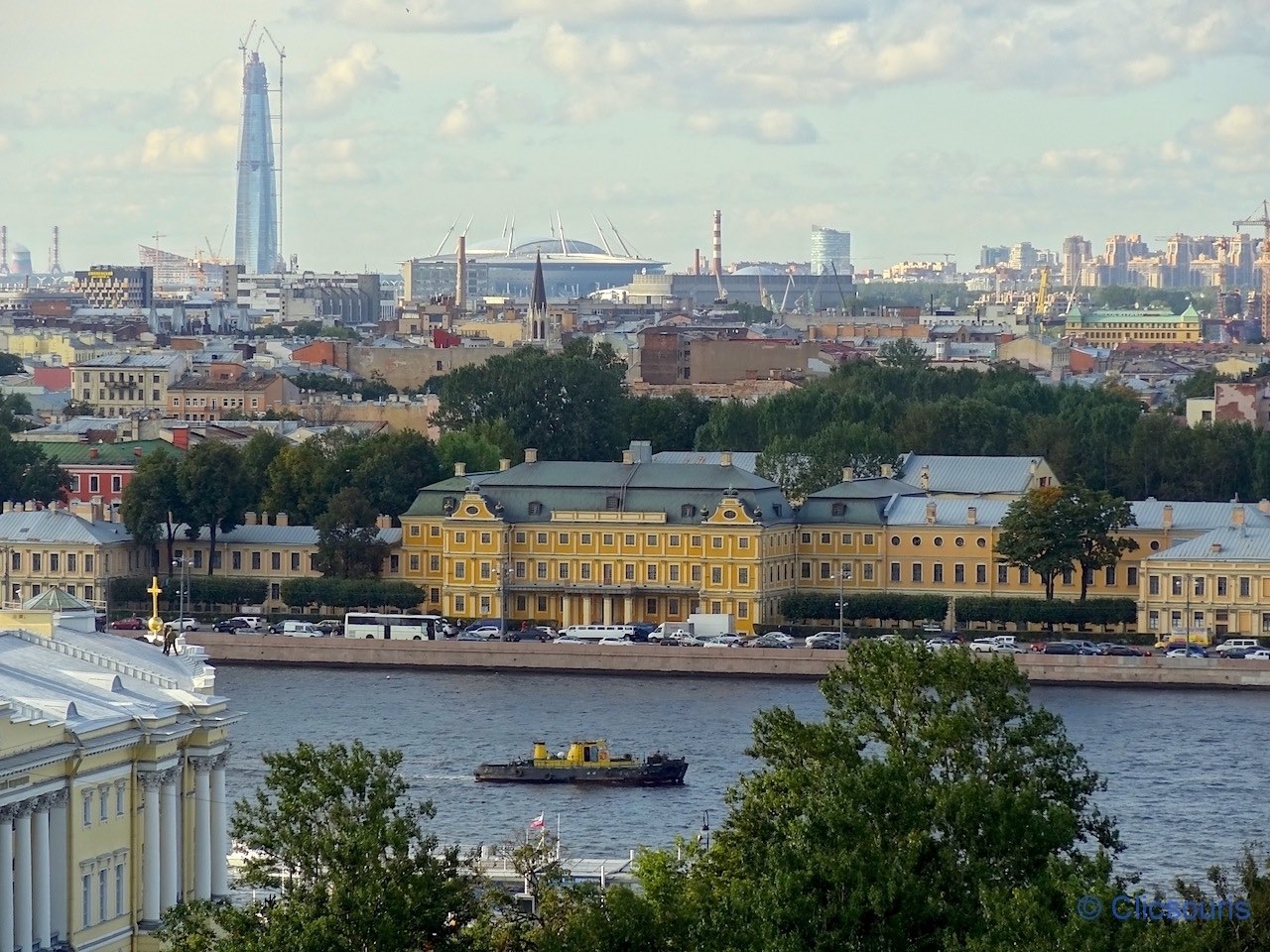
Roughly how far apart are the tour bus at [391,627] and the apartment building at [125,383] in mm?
32472

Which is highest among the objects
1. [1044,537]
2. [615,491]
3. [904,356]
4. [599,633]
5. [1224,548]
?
[904,356]

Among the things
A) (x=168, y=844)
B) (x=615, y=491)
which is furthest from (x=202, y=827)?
(x=615, y=491)

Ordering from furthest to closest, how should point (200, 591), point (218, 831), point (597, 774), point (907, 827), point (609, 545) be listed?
1. point (200, 591)
2. point (609, 545)
3. point (597, 774)
4. point (218, 831)
5. point (907, 827)

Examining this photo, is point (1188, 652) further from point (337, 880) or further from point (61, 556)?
point (337, 880)

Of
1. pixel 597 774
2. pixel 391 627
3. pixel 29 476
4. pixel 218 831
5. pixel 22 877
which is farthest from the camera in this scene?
pixel 29 476

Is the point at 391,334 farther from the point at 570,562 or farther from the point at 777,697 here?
the point at 777,697

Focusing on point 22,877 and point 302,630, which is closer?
point 22,877

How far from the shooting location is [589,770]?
39688 millimetres

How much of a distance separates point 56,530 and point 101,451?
8187 millimetres

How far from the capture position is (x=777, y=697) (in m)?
47.3

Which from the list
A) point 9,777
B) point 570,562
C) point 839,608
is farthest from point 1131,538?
point 9,777

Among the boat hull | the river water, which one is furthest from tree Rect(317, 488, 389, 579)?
the boat hull

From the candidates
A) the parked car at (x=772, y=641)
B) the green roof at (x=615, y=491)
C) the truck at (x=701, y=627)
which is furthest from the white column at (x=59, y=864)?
the green roof at (x=615, y=491)

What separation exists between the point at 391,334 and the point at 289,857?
343 feet
